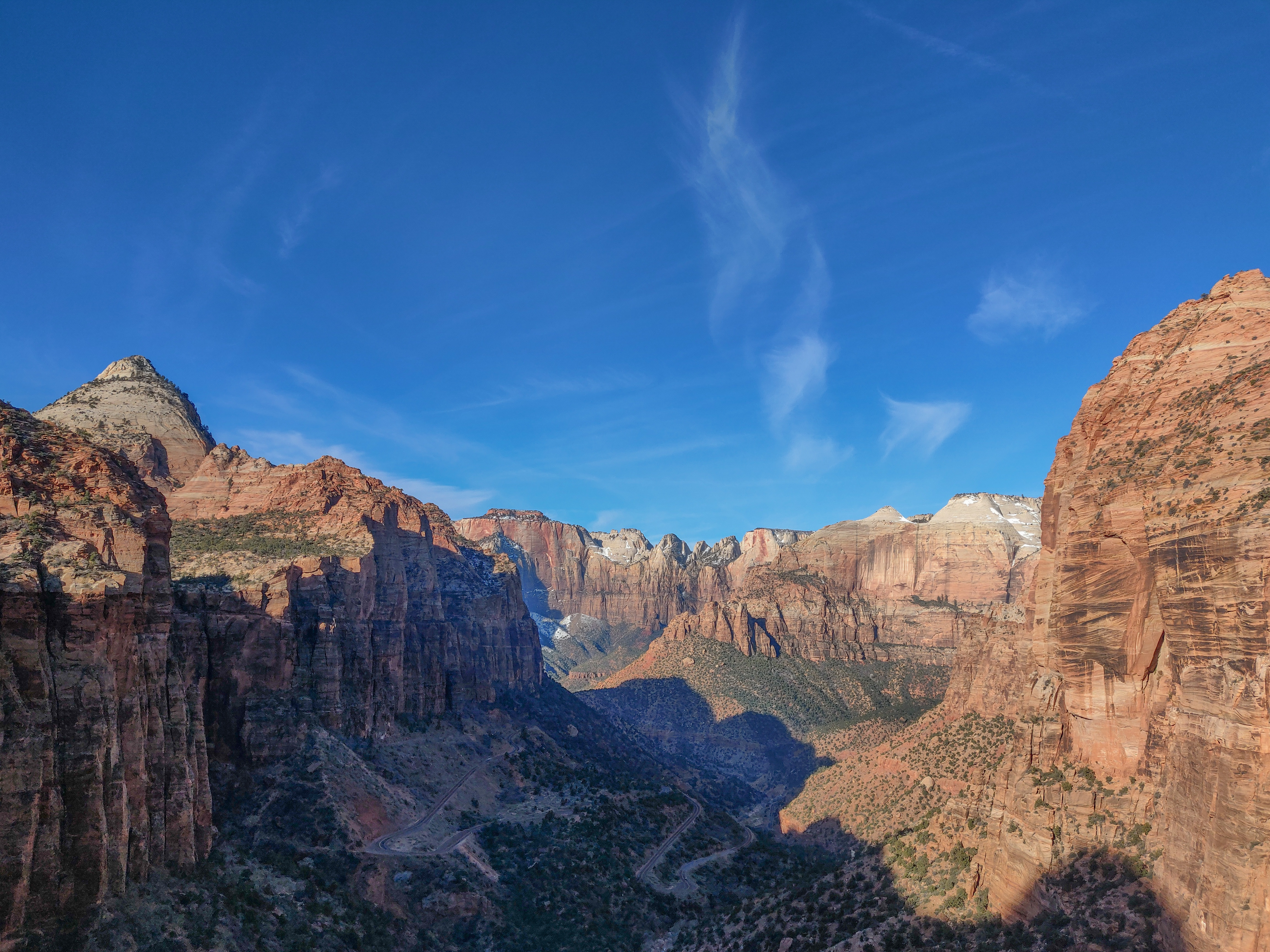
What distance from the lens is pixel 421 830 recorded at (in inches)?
2756

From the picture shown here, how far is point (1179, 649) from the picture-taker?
26.7m

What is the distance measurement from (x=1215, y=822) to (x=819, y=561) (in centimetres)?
17179

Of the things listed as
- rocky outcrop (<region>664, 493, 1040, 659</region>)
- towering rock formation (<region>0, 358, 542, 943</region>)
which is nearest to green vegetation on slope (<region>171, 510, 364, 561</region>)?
towering rock formation (<region>0, 358, 542, 943</region>)

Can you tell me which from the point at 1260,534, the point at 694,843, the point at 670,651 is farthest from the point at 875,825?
the point at 670,651

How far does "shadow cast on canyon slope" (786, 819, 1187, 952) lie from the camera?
2692cm

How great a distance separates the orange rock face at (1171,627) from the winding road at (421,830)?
4713 cm

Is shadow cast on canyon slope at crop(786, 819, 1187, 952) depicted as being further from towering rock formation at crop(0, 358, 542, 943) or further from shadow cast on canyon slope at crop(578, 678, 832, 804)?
shadow cast on canyon slope at crop(578, 678, 832, 804)

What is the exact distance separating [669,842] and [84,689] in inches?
2506

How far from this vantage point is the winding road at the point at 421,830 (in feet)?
204

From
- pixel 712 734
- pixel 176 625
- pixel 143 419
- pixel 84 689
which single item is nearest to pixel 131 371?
pixel 143 419

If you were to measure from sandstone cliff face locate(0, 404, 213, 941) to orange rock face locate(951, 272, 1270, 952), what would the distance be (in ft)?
136

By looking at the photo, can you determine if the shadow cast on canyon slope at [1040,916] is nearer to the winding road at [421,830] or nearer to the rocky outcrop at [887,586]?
the winding road at [421,830]

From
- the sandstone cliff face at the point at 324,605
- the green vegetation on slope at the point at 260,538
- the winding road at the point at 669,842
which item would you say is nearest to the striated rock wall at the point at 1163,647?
the winding road at the point at 669,842

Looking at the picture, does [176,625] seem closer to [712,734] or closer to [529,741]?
[529,741]
